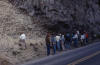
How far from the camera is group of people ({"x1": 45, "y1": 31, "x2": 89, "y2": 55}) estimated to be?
19.4m

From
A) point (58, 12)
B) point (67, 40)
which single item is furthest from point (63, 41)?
point (58, 12)

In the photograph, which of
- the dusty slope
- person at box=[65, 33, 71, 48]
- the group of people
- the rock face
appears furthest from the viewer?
the rock face

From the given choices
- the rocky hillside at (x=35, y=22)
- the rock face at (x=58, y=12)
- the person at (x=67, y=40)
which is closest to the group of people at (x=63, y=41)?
the person at (x=67, y=40)

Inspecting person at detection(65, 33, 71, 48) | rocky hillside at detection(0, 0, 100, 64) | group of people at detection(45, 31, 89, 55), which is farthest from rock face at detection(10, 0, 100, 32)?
person at detection(65, 33, 71, 48)

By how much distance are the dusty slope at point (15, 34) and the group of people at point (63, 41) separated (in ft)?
3.60

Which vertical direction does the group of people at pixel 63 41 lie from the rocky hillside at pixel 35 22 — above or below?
below

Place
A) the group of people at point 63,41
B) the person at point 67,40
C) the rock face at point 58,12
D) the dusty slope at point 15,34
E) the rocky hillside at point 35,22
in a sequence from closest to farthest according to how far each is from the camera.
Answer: the dusty slope at point 15,34 → the rocky hillside at point 35,22 → the group of people at point 63,41 → the person at point 67,40 → the rock face at point 58,12

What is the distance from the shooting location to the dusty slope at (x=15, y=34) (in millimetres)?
17567

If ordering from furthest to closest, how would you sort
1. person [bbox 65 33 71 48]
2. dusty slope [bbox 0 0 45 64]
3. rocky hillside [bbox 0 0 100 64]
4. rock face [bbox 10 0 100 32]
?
rock face [bbox 10 0 100 32] < person [bbox 65 33 71 48] < rocky hillside [bbox 0 0 100 64] < dusty slope [bbox 0 0 45 64]

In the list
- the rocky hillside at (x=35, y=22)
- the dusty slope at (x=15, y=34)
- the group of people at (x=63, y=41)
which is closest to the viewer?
the dusty slope at (x=15, y=34)

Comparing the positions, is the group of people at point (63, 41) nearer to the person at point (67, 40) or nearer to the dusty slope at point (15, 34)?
the person at point (67, 40)

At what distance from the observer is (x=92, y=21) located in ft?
110

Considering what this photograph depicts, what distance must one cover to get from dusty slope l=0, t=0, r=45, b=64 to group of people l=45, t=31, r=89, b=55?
1.10 m

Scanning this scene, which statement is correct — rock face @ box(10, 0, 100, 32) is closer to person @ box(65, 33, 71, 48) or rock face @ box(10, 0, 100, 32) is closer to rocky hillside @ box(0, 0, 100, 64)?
rocky hillside @ box(0, 0, 100, 64)
